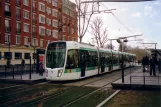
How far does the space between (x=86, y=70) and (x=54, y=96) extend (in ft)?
28.4

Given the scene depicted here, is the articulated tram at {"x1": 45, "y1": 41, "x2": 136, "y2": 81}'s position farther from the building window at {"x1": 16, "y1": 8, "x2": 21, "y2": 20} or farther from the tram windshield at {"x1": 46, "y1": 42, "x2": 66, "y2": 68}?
the building window at {"x1": 16, "y1": 8, "x2": 21, "y2": 20}

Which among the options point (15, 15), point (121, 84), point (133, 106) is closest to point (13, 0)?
point (15, 15)

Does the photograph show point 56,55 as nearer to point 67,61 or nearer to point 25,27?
point 67,61

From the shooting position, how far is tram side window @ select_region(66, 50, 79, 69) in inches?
684

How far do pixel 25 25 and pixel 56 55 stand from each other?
119ft

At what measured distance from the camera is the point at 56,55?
17406 mm

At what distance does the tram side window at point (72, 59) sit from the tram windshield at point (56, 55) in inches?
17.3

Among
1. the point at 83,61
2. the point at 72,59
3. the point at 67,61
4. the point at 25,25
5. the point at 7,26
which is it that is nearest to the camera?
the point at 67,61

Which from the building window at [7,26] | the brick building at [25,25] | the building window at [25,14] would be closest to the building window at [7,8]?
the brick building at [25,25]

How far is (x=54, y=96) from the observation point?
1213 cm

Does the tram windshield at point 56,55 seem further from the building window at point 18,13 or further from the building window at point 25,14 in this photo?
the building window at point 25,14

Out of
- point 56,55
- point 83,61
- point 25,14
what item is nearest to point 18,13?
point 25,14

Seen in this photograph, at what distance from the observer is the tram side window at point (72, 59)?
57.0ft

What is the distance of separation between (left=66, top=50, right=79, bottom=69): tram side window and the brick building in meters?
19.3
